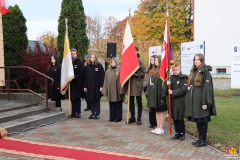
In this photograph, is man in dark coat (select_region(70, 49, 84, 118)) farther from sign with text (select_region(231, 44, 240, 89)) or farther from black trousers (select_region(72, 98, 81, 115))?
sign with text (select_region(231, 44, 240, 89))

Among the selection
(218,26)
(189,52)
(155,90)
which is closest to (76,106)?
(155,90)

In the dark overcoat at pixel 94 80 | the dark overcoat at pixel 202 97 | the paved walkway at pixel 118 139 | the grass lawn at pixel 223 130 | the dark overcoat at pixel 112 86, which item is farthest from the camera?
the dark overcoat at pixel 94 80

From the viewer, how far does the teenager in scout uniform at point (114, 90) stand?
757 cm

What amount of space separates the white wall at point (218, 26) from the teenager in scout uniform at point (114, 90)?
21.3 meters

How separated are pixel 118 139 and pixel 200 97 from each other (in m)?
1.97

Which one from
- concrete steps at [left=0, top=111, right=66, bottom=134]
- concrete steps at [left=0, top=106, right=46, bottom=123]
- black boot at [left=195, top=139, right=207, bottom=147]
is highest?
concrete steps at [left=0, top=106, right=46, bottom=123]

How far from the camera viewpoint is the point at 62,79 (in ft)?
26.6

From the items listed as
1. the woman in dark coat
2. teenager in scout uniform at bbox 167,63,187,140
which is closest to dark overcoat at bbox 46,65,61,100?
the woman in dark coat

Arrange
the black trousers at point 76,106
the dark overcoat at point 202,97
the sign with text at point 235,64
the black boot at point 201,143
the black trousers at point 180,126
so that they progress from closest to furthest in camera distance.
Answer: the dark overcoat at point 202,97
the black boot at point 201,143
the black trousers at point 180,126
the sign with text at point 235,64
the black trousers at point 76,106

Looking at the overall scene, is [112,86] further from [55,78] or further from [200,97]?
[200,97]

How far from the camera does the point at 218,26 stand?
87.3ft

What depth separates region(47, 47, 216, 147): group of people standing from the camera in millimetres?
5105

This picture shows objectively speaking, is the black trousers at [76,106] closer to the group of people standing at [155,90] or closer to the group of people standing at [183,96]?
the group of people standing at [155,90]

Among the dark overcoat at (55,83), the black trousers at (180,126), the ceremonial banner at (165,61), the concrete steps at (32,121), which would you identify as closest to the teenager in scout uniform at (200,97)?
the black trousers at (180,126)
